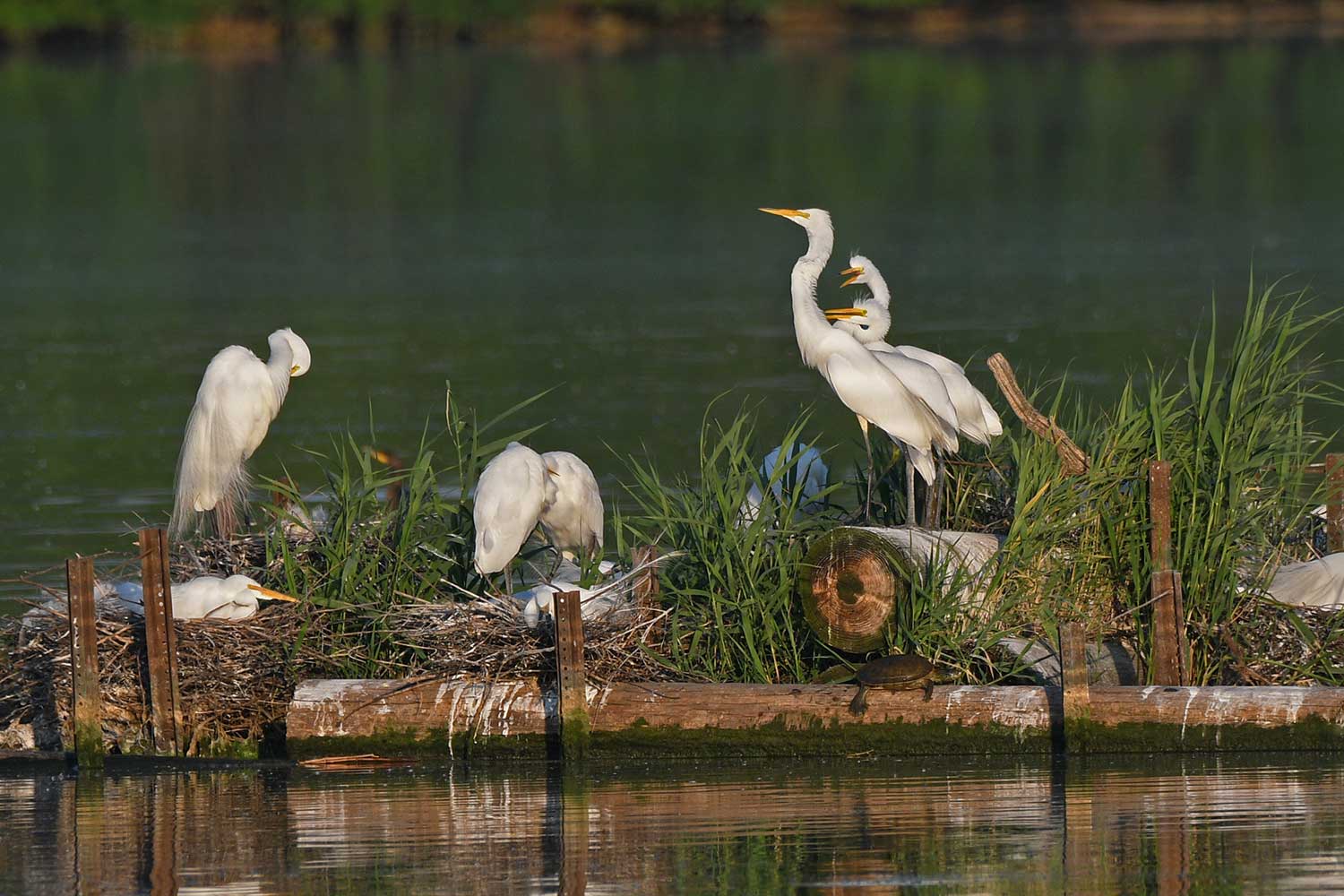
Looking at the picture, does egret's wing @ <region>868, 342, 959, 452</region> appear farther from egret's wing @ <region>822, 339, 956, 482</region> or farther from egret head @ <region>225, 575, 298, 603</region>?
egret head @ <region>225, 575, 298, 603</region>

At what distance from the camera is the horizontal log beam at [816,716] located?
875cm

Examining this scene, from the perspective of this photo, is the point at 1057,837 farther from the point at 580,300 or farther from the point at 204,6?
the point at 204,6

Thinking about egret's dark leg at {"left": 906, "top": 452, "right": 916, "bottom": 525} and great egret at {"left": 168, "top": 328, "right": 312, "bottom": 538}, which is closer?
egret's dark leg at {"left": 906, "top": 452, "right": 916, "bottom": 525}

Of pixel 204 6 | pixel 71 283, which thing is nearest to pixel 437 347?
pixel 71 283

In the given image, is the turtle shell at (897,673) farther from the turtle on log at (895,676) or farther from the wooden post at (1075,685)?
the wooden post at (1075,685)

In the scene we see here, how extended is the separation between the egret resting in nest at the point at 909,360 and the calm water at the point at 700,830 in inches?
68.2

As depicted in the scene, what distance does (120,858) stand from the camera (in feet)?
25.6

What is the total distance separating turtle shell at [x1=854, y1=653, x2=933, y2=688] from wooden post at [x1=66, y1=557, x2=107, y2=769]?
3006mm

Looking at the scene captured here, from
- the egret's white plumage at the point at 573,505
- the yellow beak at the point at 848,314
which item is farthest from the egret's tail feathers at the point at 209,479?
the yellow beak at the point at 848,314

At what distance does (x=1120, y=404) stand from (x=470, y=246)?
777 inches

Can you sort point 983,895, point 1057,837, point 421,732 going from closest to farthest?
point 983,895 → point 1057,837 → point 421,732

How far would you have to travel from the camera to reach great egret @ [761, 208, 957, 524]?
9.87 metres

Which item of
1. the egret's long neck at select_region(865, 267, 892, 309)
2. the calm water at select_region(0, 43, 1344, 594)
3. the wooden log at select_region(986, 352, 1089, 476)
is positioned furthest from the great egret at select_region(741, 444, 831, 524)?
the calm water at select_region(0, 43, 1344, 594)

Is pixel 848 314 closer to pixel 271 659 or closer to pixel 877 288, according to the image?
pixel 877 288
